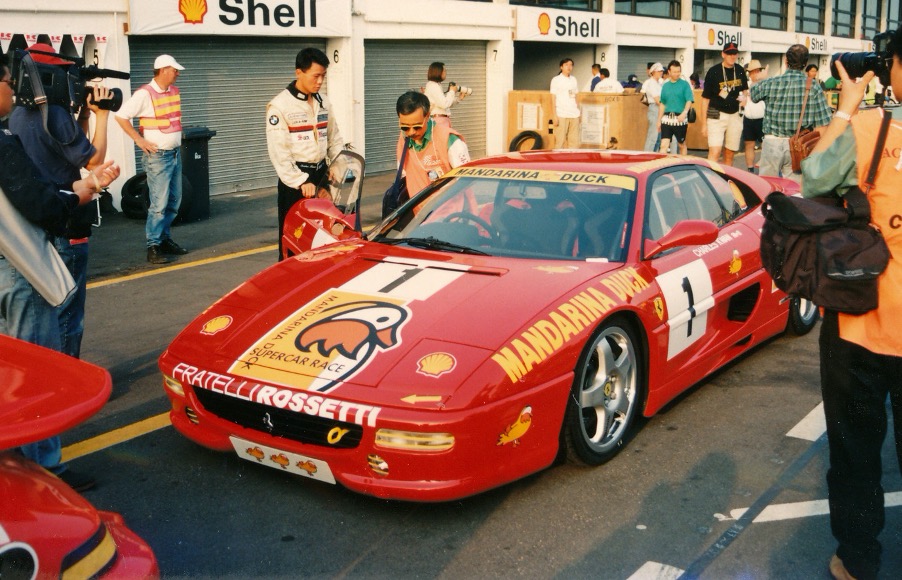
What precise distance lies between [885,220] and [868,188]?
0.11 m

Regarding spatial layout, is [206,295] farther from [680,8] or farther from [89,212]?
[680,8]

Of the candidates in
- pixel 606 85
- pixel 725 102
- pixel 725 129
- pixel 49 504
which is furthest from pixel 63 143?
pixel 606 85

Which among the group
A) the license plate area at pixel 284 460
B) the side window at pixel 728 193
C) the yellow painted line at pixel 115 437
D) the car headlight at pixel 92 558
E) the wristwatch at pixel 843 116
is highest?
the wristwatch at pixel 843 116

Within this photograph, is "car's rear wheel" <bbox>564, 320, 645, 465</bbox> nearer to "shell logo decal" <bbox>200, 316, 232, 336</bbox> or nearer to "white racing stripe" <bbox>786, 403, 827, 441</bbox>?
"white racing stripe" <bbox>786, 403, 827, 441</bbox>

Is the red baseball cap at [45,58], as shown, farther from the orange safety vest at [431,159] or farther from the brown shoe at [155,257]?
the brown shoe at [155,257]

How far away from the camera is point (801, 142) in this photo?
792 cm

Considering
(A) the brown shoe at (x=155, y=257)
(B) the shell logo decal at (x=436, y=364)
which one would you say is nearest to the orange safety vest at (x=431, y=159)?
(B) the shell logo decal at (x=436, y=364)

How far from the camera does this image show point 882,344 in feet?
9.88

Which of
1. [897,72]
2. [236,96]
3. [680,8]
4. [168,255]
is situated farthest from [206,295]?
[680,8]

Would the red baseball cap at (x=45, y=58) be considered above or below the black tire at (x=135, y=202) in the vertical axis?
above

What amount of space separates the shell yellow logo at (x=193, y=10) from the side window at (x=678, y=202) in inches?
348

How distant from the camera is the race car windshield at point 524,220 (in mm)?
4734

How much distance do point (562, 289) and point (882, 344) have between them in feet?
4.86

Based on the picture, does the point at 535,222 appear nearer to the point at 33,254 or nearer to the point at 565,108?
the point at 33,254
